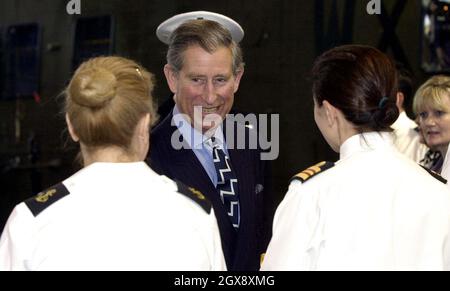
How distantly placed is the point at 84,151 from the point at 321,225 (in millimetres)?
552

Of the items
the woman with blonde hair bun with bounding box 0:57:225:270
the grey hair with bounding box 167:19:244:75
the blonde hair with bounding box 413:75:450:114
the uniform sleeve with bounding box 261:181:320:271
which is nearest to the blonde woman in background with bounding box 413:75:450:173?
the blonde hair with bounding box 413:75:450:114

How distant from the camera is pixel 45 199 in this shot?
65.3 inches

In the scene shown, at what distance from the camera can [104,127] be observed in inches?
66.1

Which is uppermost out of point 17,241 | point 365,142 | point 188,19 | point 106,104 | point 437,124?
point 188,19

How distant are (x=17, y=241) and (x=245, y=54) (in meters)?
1.96

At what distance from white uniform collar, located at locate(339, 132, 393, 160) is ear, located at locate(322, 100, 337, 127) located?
0.06 metres

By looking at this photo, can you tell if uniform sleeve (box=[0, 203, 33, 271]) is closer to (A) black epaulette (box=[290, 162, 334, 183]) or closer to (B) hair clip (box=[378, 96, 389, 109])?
(A) black epaulette (box=[290, 162, 334, 183])

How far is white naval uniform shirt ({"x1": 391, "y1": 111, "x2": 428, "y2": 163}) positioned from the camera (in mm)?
4340

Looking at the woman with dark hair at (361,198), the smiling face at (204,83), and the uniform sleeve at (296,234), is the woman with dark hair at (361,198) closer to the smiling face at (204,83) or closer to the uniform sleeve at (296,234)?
the uniform sleeve at (296,234)

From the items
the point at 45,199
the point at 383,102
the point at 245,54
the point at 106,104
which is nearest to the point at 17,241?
the point at 45,199

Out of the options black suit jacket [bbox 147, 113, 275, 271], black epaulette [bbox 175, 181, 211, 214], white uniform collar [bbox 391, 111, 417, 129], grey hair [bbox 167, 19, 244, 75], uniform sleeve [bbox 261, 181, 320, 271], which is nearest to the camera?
black epaulette [bbox 175, 181, 211, 214]

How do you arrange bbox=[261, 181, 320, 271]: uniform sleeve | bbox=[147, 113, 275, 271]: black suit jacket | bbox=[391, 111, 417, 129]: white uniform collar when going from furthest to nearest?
bbox=[391, 111, 417, 129]: white uniform collar, bbox=[147, 113, 275, 271]: black suit jacket, bbox=[261, 181, 320, 271]: uniform sleeve

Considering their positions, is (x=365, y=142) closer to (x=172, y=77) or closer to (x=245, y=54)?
(x=172, y=77)
